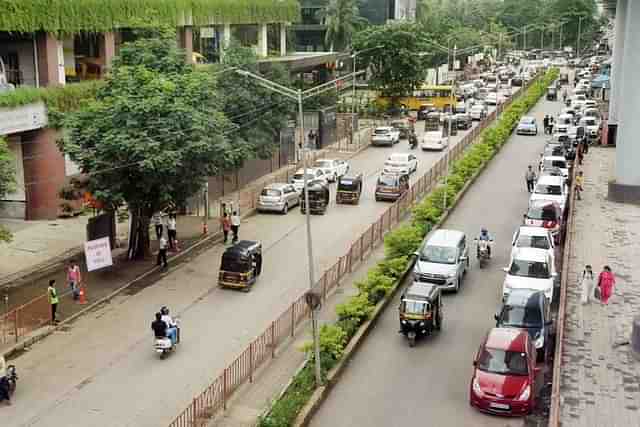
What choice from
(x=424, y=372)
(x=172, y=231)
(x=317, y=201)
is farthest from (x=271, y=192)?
(x=424, y=372)

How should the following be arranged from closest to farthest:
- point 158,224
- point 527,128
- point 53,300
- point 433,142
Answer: point 53,300
point 158,224
point 433,142
point 527,128

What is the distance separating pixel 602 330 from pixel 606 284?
2.31m

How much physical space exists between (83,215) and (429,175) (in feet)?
58.9

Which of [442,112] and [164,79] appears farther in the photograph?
[442,112]

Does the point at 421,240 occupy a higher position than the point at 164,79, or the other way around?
the point at 164,79

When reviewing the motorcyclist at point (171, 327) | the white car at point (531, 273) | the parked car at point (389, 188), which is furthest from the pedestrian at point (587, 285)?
the parked car at point (389, 188)

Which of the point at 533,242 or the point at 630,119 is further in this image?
the point at 630,119

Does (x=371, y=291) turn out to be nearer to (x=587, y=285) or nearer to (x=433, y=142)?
(x=587, y=285)

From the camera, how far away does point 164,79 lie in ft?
95.7

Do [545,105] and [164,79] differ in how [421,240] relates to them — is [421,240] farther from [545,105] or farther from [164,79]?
[545,105]

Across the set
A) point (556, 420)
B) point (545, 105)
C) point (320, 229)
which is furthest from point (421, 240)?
point (545, 105)

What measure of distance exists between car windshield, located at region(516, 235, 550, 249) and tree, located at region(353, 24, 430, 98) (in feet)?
139

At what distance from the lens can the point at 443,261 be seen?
27.7 m

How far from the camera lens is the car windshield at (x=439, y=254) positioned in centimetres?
2775
